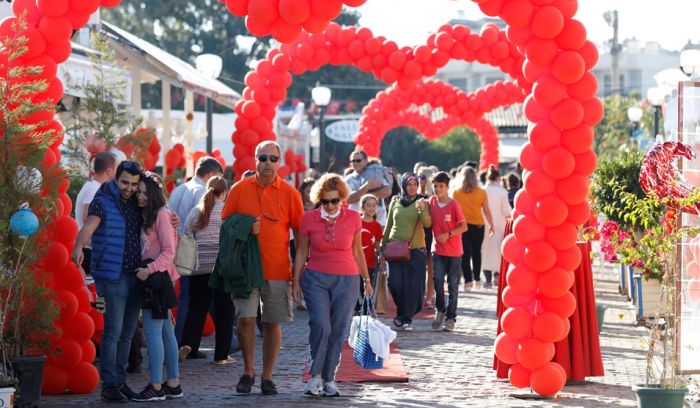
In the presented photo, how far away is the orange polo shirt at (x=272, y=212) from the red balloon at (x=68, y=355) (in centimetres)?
154

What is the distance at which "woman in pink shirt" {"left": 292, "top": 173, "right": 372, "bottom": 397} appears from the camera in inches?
389

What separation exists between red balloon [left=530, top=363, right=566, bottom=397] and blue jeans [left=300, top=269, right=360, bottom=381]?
1.50m

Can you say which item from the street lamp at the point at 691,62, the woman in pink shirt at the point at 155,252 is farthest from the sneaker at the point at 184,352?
the street lamp at the point at 691,62

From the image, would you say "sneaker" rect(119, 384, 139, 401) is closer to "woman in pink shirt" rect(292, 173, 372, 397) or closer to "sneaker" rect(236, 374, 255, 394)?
"sneaker" rect(236, 374, 255, 394)

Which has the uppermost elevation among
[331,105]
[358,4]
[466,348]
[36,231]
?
[331,105]

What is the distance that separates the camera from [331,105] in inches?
2474

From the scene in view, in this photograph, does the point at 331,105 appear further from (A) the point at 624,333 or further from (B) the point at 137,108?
(A) the point at 624,333

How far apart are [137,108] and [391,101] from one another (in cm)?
1132

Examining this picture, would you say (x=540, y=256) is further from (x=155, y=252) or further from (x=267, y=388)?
(x=155, y=252)

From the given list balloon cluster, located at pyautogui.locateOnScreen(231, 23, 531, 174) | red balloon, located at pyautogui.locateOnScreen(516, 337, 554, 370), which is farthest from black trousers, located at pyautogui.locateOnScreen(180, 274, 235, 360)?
balloon cluster, located at pyautogui.locateOnScreen(231, 23, 531, 174)

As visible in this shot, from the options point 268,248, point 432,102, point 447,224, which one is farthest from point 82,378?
point 432,102

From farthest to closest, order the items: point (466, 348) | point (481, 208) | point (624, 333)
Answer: point (481, 208), point (624, 333), point (466, 348)

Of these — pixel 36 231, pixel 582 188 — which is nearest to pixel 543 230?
pixel 582 188

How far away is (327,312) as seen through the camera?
9.91 m
